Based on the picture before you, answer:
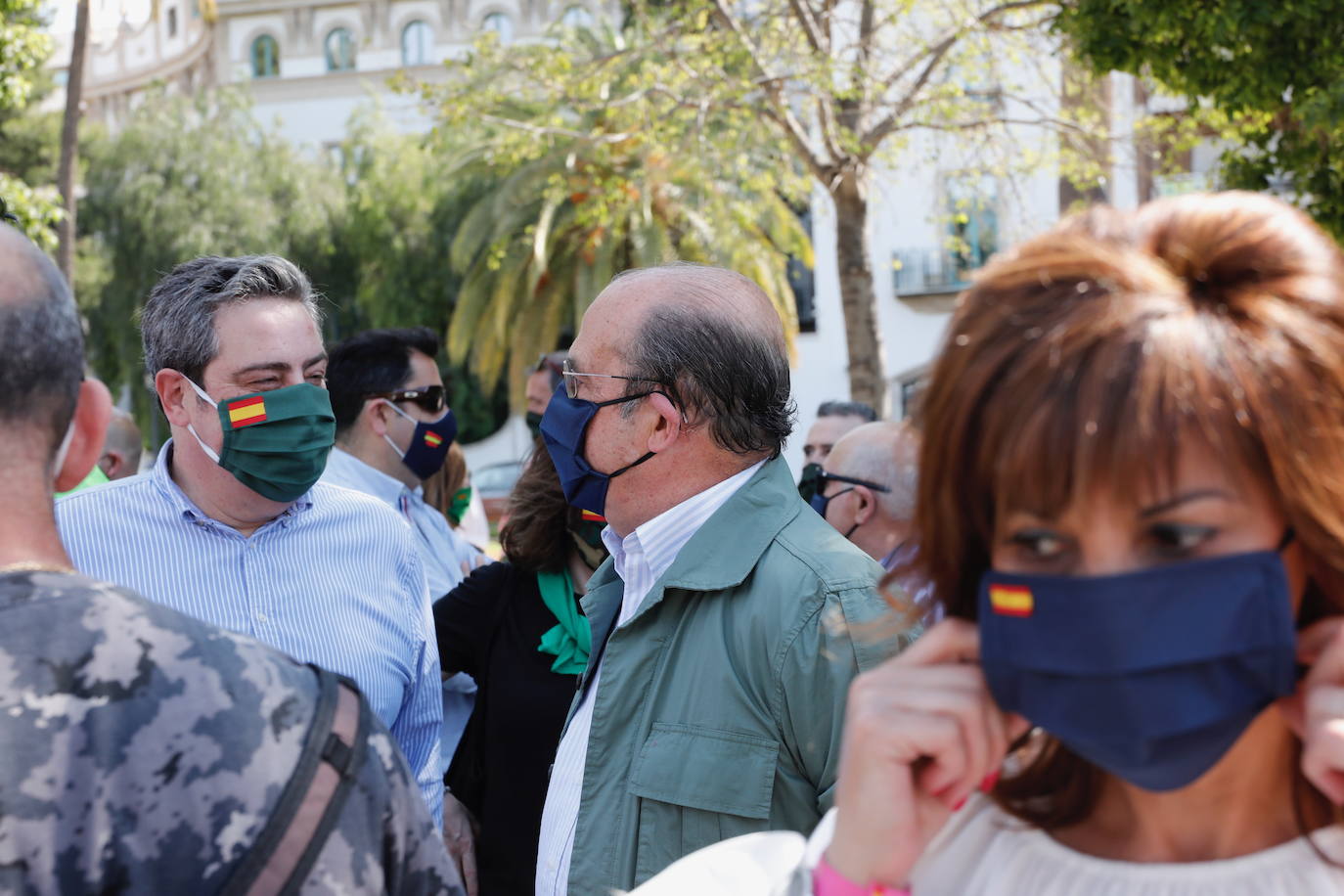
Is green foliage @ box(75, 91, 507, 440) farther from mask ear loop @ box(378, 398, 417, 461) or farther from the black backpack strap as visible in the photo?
the black backpack strap

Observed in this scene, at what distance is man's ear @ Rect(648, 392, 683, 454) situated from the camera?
3053 millimetres

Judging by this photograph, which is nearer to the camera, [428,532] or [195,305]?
[195,305]

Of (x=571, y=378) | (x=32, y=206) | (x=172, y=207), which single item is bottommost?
(x=571, y=378)

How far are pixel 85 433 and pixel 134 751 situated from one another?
416 millimetres

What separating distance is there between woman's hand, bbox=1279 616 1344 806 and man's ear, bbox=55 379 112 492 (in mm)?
1368

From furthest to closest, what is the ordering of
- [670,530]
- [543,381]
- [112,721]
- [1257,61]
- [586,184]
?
[586,184]
[1257,61]
[543,381]
[670,530]
[112,721]

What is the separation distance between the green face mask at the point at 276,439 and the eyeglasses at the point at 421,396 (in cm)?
189

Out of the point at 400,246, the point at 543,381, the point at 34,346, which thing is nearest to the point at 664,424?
the point at 34,346

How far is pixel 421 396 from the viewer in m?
5.53

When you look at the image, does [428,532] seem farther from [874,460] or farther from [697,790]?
[697,790]

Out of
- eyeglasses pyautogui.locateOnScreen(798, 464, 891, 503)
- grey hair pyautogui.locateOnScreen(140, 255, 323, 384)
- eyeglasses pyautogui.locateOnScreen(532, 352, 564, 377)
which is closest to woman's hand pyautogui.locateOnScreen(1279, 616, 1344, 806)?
grey hair pyautogui.locateOnScreen(140, 255, 323, 384)

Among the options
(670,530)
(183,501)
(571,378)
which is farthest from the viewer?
(183,501)

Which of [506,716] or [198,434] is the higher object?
[198,434]

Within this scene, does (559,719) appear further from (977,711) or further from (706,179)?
(706,179)
